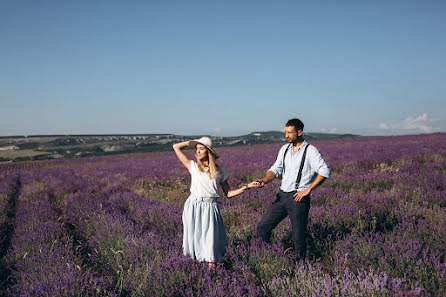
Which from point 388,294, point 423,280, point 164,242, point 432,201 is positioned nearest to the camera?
point 388,294

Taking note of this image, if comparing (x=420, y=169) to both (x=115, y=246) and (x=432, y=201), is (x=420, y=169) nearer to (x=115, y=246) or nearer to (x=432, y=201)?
(x=432, y=201)

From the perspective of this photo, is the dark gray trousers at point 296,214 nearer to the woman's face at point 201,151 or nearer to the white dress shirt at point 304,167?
the white dress shirt at point 304,167

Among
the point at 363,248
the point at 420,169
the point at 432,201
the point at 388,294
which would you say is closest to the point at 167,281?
the point at 388,294

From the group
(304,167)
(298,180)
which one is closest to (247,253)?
(298,180)

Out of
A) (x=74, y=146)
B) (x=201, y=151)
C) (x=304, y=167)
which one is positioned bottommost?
(x=74, y=146)

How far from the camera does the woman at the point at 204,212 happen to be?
265 centimetres

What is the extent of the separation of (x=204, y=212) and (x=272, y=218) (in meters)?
0.87

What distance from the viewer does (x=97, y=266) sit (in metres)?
3.09

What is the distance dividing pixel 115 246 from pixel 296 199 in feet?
8.04

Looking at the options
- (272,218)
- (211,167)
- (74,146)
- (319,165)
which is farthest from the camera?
(74,146)

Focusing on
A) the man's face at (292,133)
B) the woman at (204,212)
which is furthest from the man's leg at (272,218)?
the man's face at (292,133)

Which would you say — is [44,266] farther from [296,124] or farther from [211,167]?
[296,124]

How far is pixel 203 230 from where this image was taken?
2660 millimetres

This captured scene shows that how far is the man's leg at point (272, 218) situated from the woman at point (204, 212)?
1.56 feet
